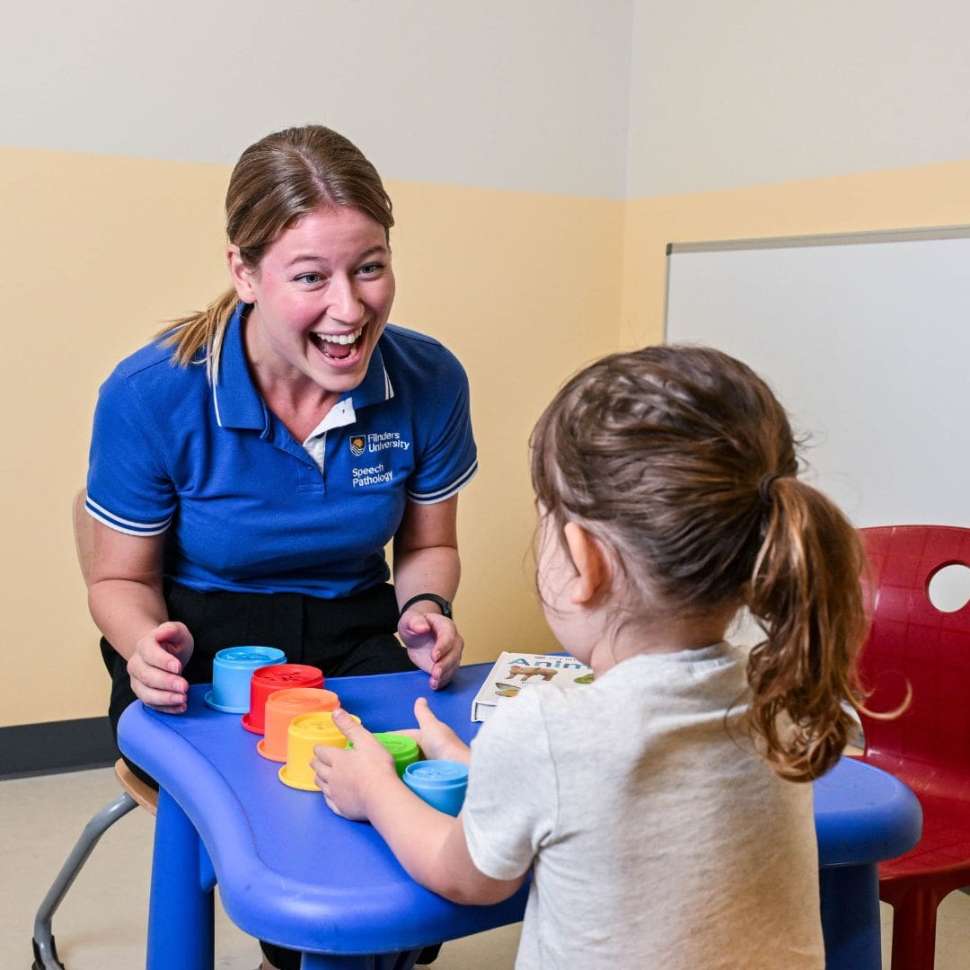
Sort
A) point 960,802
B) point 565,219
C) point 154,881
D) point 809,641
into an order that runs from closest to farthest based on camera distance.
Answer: point 809,641 < point 154,881 < point 960,802 < point 565,219

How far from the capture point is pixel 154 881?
1276 millimetres

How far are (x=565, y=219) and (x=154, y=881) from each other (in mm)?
2342

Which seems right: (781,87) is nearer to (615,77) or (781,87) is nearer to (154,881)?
(615,77)

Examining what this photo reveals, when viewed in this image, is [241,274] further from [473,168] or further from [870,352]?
[473,168]

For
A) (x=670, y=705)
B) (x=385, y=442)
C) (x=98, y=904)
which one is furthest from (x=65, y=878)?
(x=670, y=705)

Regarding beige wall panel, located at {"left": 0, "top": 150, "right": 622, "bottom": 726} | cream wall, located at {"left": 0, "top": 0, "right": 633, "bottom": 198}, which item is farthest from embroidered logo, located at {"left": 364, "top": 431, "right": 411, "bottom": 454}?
cream wall, located at {"left": 0, "top": 0, "right": 633, "bottom": 198}

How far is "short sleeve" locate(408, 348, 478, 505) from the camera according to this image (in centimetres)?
176

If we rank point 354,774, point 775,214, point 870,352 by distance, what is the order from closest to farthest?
point 354,774 → point 870,352 → point 775,214

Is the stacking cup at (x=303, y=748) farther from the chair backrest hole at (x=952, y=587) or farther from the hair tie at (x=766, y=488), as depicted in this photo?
the chair backrest hole at (x=952, y=587)

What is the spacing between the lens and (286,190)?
1.53 m

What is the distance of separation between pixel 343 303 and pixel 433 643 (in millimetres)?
437

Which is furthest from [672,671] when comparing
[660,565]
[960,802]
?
[960,802]

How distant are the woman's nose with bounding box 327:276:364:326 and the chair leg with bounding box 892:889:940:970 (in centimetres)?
99

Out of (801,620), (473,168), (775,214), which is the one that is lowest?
(801,620)
